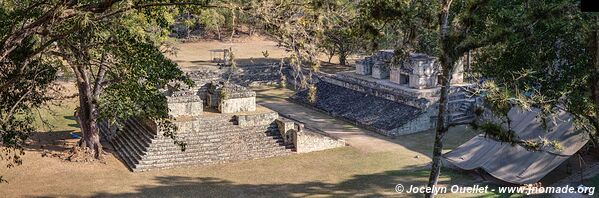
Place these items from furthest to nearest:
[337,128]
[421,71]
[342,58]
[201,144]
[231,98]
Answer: [342,58]
[421,71]
[337,128]
[231,98]
[201,144]

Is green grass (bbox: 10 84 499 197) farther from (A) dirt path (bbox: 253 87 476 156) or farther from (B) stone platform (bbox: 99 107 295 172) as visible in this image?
(A) dirt path (bbox: 253 87 476 156)

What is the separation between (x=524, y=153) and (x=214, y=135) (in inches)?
418

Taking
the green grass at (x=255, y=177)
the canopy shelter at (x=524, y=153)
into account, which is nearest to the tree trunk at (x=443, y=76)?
the canopy shelter at (x=524, y=153)

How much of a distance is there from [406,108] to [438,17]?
→ 1380 cm

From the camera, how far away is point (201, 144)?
70.6 feet

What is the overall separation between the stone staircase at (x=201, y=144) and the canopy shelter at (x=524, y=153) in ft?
21.6

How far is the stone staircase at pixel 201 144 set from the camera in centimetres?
2066

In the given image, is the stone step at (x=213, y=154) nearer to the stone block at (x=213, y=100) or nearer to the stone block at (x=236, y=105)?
the stone block at (x=236, y=105)

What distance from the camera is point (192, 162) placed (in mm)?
20766

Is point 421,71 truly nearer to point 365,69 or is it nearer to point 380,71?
point 380,71

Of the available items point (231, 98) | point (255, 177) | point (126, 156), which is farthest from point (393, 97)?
point (126, 156)

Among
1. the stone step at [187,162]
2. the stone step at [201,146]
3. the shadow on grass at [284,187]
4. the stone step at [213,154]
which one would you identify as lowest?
the shadow on grass at [284,187]

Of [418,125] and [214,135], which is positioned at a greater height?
[214,135]

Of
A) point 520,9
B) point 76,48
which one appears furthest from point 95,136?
point 520,9
